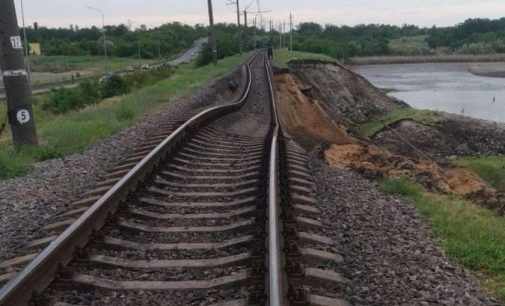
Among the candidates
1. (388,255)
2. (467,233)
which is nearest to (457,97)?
(467,233)

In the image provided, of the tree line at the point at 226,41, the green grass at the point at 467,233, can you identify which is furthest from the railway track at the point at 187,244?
the tree line at the point at 226,41

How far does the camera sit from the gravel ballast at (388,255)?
430 cm

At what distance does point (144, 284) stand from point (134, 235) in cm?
115

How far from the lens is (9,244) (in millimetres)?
5285

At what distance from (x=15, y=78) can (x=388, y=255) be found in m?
6.92

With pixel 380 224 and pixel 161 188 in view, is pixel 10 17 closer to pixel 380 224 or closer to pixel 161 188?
pixel 161 188

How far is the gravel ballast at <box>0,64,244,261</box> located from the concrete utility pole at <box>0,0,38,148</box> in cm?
103

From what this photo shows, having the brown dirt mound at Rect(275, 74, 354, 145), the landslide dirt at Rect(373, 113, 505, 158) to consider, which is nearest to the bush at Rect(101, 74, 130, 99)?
the brown dirt mound at Rect(275, 74, 354, 145)

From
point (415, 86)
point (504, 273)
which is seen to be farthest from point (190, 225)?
point (415, 86)

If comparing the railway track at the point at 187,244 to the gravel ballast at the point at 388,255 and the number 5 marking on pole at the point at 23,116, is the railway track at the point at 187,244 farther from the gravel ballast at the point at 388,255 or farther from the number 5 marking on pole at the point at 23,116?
the number 5 marking on pole at the point at 23,116

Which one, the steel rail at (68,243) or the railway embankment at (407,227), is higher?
the steel rail at (68,243)

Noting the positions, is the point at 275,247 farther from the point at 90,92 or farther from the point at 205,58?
the point at 205,58

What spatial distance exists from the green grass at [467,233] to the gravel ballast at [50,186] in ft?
12.3

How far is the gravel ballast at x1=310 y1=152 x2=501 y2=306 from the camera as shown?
4297mm
